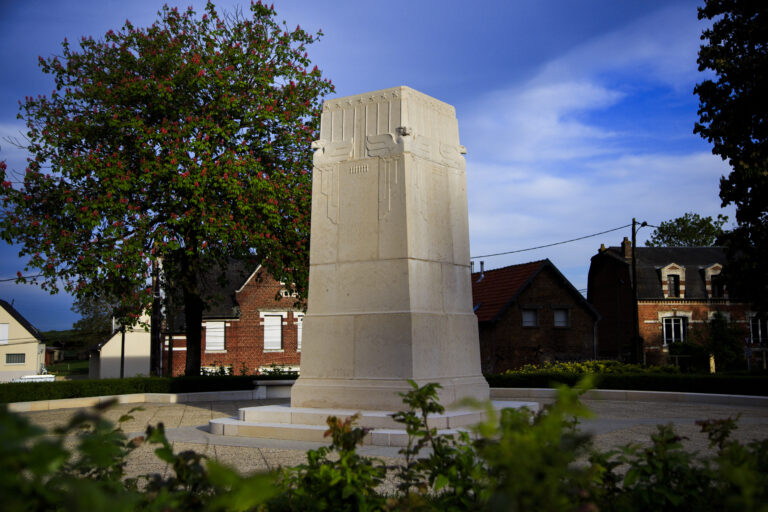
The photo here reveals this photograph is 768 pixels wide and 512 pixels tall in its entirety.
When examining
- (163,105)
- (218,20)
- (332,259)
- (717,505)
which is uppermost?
(218,20)

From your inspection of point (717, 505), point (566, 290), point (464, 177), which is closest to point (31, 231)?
point (464, 177)

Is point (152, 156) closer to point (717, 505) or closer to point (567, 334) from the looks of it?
point (717, 505)

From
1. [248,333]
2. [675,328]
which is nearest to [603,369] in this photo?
[248,333]

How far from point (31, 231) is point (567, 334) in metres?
30.5

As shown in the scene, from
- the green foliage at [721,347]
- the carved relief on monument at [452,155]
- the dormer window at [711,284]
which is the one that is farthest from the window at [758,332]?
the carved relief on monument at [452,155]

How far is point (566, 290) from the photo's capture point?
4047 centimetres

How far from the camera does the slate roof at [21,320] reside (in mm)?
56781

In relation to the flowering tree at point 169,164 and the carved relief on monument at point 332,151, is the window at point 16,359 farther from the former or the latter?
the carved relief on monument at point 332,151

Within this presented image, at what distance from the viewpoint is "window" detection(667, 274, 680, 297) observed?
158 ft

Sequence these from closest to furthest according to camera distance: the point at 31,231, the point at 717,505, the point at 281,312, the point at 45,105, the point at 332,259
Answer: the point at 717,505
the point at 332,259
the point at 31,231
the point at 45,105
the point at 281,312

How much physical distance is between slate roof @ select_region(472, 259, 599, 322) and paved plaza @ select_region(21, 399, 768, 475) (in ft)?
68.3

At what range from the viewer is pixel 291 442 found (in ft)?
30.8

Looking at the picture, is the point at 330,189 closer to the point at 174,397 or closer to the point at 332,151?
the point at 332,151

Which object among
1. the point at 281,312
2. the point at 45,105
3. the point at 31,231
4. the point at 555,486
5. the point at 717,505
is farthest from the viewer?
the point at 281,312
